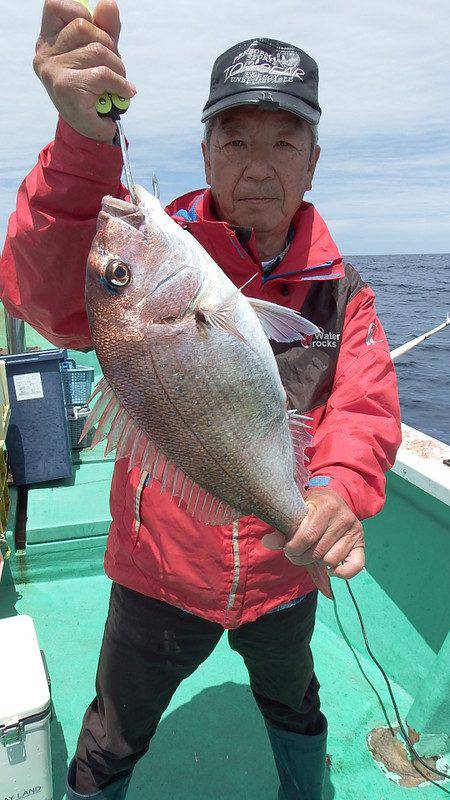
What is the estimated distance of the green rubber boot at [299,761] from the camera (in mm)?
2238

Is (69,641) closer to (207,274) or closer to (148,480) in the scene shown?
(148,480)

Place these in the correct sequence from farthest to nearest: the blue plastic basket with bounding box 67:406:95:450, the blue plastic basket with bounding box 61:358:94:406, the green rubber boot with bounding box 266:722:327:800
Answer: the blue plastic basket with bounding box 61:358:94:406
the blue plastic basket with bounding box 67:406:95:450
the green rubber boot with bounding box 266:722:327:800

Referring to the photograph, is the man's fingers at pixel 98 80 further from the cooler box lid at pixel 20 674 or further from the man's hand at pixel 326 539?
the cooler box lid at pixel 20 674

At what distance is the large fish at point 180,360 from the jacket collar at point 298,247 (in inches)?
13.8

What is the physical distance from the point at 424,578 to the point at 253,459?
6.92 feet

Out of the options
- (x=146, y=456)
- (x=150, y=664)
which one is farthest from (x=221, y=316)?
(x=150, y=664)

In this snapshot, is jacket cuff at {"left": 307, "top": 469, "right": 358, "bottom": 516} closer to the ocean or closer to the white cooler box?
the white cooler box

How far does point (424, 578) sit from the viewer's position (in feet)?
10.5

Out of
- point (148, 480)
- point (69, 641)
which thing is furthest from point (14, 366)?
point (148, 480)

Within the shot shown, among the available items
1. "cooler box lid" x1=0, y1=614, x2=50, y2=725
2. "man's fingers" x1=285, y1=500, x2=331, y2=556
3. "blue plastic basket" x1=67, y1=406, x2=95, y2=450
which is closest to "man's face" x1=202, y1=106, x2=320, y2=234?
"man's fingers" x1=285, y1=500, x2=331, y2=556

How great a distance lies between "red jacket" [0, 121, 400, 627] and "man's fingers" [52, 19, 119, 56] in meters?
Result: 0.57

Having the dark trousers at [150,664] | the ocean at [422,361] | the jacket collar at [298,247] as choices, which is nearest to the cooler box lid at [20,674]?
the dark trousers at [150,664]

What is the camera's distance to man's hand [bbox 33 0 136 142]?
1.26 m

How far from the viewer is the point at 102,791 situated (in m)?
2.08
